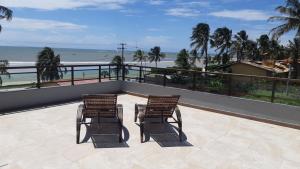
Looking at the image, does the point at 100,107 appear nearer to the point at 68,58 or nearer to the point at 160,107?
the point at 160,107

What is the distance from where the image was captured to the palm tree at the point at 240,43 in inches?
1852

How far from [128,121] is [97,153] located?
74.8 inches

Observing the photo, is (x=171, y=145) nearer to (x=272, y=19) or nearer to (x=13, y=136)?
(x=13, y=136)

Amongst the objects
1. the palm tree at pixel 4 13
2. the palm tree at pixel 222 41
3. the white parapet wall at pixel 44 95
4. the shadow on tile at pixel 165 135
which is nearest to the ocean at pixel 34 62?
the white parapet wall at pixel 44 95

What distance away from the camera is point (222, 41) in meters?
45.8

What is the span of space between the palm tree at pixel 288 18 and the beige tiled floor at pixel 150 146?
18722mm

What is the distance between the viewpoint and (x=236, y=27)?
49031 mm

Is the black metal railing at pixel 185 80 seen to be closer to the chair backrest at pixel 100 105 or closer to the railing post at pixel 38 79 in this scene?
the railing post at pixel 38 79

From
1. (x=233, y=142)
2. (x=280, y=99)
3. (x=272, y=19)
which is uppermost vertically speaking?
(x=272, y=19)

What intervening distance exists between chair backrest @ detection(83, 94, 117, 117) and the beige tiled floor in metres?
0.42

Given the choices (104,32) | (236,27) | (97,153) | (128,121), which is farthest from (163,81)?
(104,32)

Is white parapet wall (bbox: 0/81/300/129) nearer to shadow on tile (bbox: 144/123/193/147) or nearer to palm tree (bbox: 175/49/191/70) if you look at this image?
shadow on tile (bbox: 144/123/193/147)

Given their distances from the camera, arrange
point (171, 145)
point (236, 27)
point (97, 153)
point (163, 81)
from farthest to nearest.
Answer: point (236, 27) < point (163, 81) < point (171, 145) < point (97, 153)

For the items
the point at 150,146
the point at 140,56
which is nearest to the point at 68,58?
the point at 140,56
